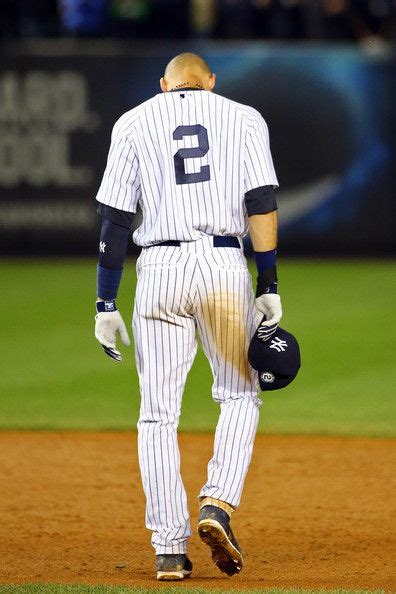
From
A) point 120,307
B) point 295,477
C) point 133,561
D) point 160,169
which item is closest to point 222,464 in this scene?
point 133,561

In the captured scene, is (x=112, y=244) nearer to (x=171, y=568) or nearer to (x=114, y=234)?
(x=114, y=234)

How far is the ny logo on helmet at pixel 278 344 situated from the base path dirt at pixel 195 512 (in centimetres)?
85

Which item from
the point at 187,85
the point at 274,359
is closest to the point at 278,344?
the point at 274,359

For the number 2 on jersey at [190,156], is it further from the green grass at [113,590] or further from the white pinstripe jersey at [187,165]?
the green grass at [113,590]

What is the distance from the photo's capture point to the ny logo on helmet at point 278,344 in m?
4.88

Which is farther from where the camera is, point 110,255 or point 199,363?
point 199,363

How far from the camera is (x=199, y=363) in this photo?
10773 millimetres

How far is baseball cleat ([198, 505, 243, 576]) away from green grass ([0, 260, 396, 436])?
11.6 ft

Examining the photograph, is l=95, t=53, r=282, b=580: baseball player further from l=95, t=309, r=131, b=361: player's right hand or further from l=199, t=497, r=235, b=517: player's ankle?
l=95, t=309, r=131, b=361: player's right hand

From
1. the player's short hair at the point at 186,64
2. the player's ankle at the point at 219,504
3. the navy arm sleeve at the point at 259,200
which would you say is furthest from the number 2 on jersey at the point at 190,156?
the player's ankle at the point at 219,504

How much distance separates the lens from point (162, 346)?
4.85 meters

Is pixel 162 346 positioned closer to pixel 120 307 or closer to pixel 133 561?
pixel 133 561

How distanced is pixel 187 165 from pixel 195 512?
2072mm

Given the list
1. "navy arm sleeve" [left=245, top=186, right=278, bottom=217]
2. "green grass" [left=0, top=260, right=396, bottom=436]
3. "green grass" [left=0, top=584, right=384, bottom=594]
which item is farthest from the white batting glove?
"green grass" [left=0, top=260, right=396, bottom=436]
